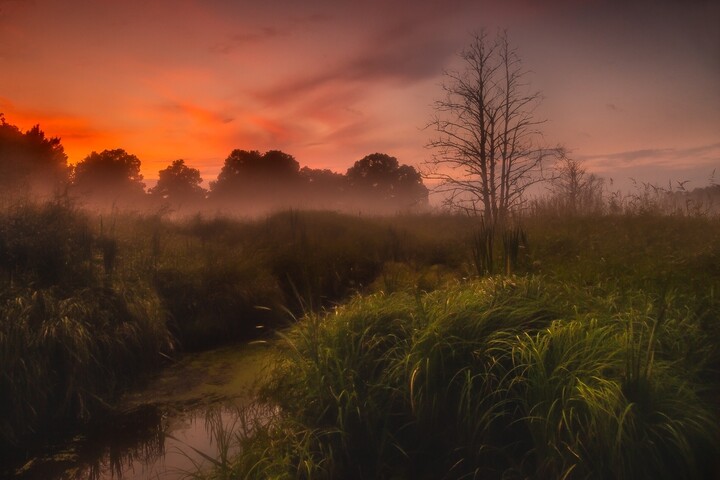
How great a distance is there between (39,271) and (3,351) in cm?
177

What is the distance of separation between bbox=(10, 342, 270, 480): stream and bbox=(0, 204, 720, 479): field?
0.32 m

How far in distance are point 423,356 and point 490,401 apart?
1.86ft

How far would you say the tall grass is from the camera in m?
2.79

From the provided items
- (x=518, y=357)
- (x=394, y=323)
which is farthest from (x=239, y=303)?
(x=518, y=357)

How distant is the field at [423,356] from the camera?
293 cm

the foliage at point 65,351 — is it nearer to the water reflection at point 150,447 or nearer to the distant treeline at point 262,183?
the water reflection at point 150,447

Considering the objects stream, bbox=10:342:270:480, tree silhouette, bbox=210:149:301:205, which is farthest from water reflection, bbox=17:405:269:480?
tree silhouette, bbox=210:149:301:205

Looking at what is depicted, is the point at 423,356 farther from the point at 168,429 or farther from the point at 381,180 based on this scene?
the point at 381,180

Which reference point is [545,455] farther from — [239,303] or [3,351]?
[239,303]

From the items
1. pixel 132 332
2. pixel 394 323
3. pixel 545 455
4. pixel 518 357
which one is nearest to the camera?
pixel 545 455

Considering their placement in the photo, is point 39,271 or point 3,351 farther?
point 39,271

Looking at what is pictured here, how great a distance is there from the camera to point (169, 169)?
37.8 meters

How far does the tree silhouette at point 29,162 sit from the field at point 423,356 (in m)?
2.16

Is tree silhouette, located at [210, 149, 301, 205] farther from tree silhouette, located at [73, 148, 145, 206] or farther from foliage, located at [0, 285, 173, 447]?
foliage, located at [0, 285, 173, 447]
